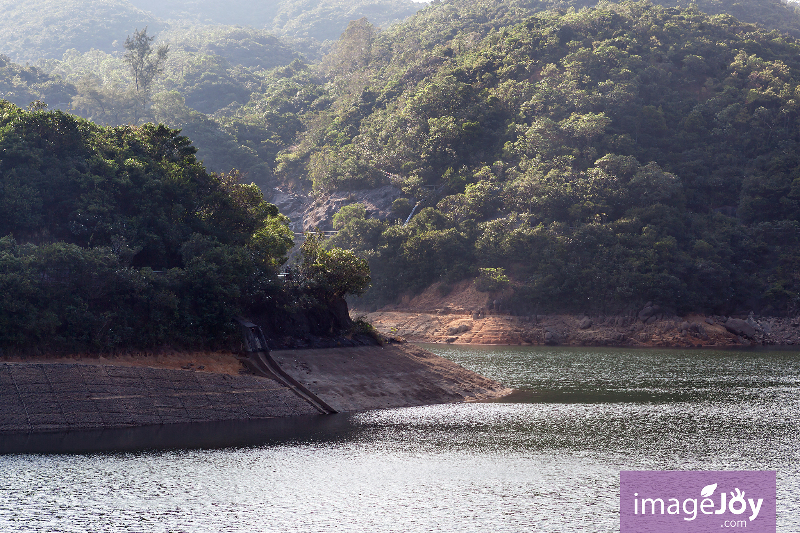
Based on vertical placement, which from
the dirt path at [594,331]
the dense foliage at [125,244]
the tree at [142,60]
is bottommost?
the dirt path at [594,331]

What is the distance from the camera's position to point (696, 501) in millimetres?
24938

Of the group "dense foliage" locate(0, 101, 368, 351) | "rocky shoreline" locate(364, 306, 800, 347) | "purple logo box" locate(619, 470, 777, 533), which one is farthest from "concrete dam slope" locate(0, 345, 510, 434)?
"rocky shoreline" locate(364, 306, 800, 347)

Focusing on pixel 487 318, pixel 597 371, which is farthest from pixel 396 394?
pixel 487 318

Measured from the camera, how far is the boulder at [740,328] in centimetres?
8229

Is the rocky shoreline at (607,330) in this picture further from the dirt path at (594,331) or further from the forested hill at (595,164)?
the forested hill at (595,164)

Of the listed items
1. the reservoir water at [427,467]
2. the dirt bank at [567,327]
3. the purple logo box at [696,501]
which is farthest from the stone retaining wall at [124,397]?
the dirt bank at [567,327]

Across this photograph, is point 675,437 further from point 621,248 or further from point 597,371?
point 621,248

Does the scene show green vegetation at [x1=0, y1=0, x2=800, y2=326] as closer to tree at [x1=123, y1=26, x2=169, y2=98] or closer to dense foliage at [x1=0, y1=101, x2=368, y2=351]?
tree at [x1=123, y1=26, x2=169, y2=98]

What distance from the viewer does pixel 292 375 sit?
44312mm

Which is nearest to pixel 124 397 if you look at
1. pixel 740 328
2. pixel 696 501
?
pixel 696 501

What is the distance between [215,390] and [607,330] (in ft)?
186

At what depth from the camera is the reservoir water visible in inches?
873

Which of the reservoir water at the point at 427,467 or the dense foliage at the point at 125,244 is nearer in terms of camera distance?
Result: the reservoir water at the point at 427,467

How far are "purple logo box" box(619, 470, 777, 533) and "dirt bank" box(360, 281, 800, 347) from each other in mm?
50146
